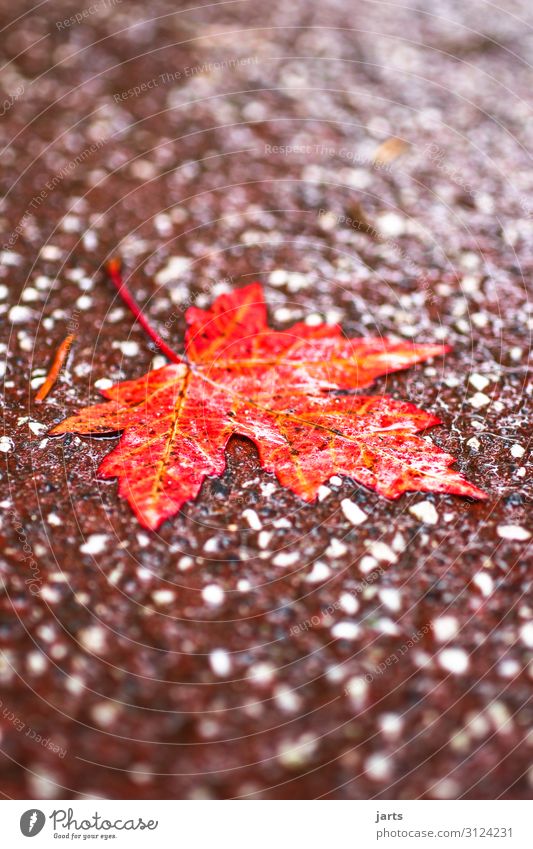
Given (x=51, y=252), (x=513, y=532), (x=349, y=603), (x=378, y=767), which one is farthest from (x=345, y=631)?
(x=51, y=252)

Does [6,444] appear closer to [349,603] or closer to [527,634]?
[349,603]

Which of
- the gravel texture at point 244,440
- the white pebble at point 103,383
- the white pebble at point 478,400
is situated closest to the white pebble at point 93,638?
the gravel texture at point 244,440

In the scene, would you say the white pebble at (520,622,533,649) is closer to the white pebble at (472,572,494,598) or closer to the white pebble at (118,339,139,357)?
the white pebble at (472,572,494,598)

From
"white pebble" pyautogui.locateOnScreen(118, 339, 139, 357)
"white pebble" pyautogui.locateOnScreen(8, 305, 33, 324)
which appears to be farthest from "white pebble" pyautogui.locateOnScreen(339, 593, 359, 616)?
"white pebble" pyautogui.locateOnScreen(8, 305, 33, 324)

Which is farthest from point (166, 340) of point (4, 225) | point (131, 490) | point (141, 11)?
point (141, 11)

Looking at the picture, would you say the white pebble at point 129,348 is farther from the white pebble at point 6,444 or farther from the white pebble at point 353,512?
the white pebble at point 353,512
